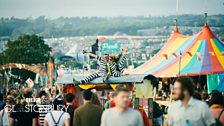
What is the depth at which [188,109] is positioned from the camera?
8977 millimetres

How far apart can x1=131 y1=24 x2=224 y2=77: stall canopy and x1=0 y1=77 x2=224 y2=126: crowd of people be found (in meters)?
13.8

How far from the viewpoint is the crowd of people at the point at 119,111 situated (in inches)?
354

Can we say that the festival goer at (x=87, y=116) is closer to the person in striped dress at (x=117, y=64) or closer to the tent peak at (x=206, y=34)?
the person in striped dress at (x=117, y=64)

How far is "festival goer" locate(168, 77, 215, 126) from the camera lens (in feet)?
29.4

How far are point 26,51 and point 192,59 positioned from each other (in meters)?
69.6

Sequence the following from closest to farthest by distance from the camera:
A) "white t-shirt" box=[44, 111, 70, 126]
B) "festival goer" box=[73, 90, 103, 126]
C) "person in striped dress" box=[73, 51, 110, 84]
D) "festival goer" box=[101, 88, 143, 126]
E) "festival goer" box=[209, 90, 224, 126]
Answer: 1. "festival goer" box=[101, 88, 143, 126]
2. "festival goer" box=[209, 90, 224, 126]
3. "festival goer" box=[73, 90, 103, 126]
4. "white t-shirt" box=[44, 111, 70, 126]
5. "person in striped dress" box=[73, 51, 110, 84]

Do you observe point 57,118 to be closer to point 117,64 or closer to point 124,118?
point 124,118

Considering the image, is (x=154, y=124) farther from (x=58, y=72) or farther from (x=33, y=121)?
(x=58, y=72)

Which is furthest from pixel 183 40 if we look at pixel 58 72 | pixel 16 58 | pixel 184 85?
pixel 16 58

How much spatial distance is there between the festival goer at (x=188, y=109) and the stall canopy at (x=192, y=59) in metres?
20.4

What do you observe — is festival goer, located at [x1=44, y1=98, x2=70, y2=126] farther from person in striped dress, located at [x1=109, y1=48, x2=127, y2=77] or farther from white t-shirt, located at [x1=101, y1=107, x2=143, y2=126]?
person in striped dress, located at [x1=109, y1=48, x2=127, y2=77]

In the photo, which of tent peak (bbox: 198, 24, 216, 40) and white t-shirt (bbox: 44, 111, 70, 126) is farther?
tent peak (bbox: 198, 24, 216, 40)

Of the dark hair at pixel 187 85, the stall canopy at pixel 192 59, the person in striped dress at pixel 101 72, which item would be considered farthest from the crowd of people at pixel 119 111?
the stall canopy at pixel 192 59

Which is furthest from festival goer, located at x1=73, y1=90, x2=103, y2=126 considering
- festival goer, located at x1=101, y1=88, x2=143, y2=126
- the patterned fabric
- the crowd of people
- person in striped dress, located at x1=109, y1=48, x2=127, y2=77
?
person in striped dress, located at x1=109, y1=48, x2=127, y2=77
